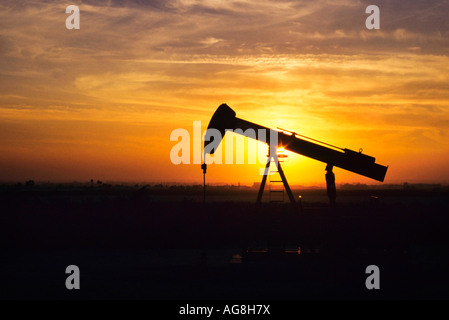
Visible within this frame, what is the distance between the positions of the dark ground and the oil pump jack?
1.48 m

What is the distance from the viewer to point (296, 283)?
1316cm

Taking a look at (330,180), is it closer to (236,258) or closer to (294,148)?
(294,148)

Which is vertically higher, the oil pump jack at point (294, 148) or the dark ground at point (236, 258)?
the oil pump jack at point (294, 148)

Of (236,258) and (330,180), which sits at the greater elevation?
(330,180)

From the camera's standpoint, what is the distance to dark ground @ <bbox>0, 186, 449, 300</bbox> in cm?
1223

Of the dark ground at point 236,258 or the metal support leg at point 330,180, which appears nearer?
the dark ground at point 236,258

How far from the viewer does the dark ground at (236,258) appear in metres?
12.2

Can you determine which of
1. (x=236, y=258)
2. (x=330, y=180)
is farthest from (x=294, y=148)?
(x=236, y=258)

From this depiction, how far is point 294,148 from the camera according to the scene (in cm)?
1748

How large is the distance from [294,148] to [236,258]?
3986mm

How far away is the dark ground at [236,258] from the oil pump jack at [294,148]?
1483mm

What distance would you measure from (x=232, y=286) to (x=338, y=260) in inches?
219
